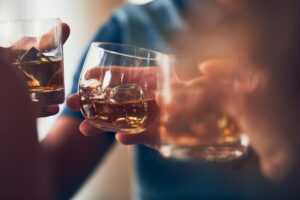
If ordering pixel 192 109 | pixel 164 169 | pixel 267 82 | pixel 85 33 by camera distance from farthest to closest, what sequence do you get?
1. pixel 85 33
2. pixel 164 169
3. pixel 267 82
4. pixel 192 109

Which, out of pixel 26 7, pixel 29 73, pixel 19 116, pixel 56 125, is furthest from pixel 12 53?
pixel 26 7

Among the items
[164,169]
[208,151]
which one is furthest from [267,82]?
[164,169]

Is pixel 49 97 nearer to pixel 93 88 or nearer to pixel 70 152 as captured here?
pixel 93 88

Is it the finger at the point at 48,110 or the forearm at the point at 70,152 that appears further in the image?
the forearm at the point at 70,152

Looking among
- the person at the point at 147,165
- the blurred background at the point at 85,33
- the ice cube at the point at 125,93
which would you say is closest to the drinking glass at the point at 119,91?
the ice cube at the point at 125,93

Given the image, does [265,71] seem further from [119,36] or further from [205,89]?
[119,36]

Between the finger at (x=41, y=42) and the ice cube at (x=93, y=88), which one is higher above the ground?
the finger at (x=41, y=42)

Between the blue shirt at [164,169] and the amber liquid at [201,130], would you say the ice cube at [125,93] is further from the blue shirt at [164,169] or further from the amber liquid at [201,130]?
the blue shirt at [164,169]
